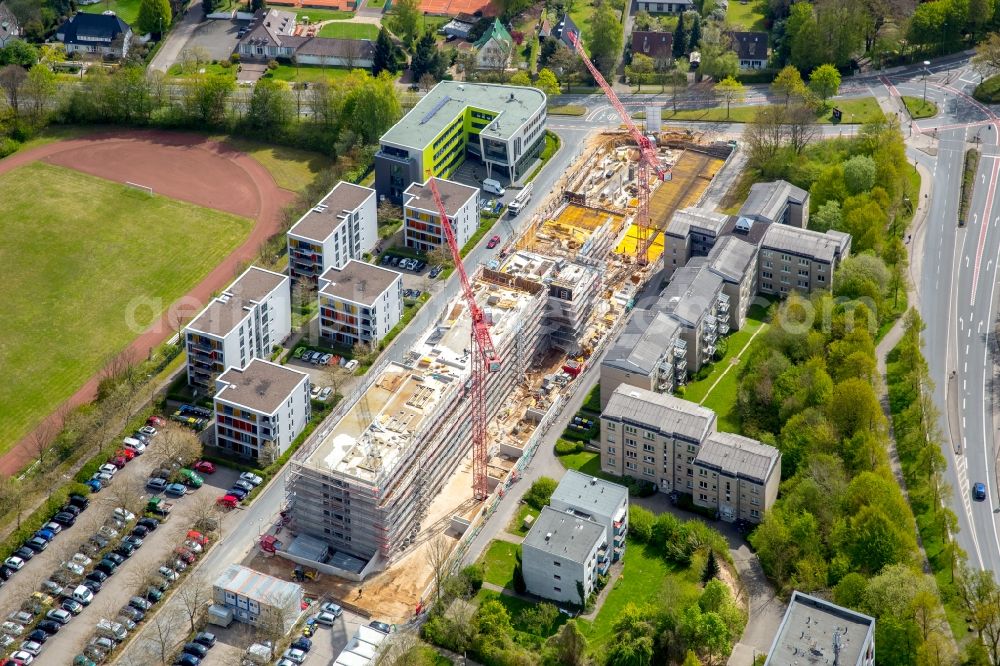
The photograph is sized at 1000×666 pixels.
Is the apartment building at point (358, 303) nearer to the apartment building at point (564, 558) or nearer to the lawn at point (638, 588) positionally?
the apartment building at point (564, 558)

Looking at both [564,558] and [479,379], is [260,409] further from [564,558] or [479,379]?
[564,558]

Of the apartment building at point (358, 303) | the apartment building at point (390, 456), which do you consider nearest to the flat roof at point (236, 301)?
the apartment building at point (358, 303)

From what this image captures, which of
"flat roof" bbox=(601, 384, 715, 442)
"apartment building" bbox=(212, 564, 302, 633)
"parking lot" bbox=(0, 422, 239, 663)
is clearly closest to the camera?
"apartment building" bbox=(212, 564, 302, 633)

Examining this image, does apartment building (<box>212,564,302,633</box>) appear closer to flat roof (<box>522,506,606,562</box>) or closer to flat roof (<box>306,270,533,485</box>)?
flat roof (<box>306,270,533,485</box>)

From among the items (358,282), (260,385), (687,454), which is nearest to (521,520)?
(687,454)

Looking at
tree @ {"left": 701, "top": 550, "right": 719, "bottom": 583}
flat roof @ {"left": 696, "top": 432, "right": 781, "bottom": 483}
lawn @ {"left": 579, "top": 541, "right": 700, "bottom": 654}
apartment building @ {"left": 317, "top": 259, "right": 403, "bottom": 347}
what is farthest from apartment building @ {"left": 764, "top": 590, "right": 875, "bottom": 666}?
apartment building @ {"left": 317, "top": 259, "right": 403, "bottom": 347}

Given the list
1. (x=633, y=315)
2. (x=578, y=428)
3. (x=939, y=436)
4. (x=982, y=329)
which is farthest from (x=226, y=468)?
(x=982, y=329)

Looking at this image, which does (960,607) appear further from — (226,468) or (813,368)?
(226,468)
